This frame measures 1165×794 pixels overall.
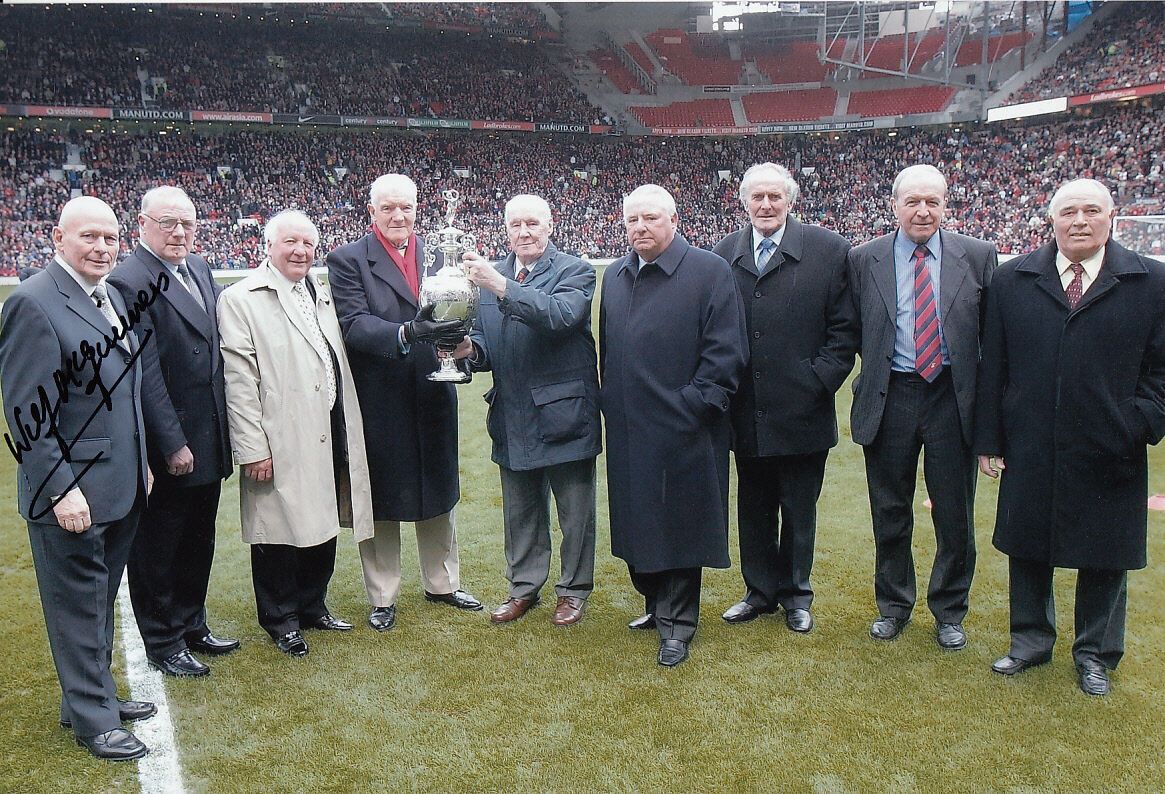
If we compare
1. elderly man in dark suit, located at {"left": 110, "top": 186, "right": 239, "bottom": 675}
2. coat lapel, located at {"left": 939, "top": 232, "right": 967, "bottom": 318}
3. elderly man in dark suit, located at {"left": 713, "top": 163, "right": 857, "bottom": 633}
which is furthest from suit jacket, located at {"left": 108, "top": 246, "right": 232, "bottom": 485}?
coat lapel, located at {"left": 939, "top": 232, "right": 967, "bottom": 318}

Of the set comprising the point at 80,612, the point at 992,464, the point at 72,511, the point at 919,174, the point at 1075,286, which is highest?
the point at 919,174

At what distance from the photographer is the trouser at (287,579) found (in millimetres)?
4285

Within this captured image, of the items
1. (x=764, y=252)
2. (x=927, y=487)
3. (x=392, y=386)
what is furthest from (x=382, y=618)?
(x=927, y=487)

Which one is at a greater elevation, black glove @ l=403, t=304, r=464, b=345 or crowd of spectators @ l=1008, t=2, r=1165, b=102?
crowd of spectators @ l=1008, t=2, r=1165, b=102

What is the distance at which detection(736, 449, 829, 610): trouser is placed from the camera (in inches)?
173

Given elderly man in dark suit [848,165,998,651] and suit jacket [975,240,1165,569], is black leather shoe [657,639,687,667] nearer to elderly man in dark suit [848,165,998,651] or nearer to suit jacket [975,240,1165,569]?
elderly man in dark suit [848,165,998,651]

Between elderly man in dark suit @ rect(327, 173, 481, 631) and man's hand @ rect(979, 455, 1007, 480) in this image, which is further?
elderly man in dark suit @ rect(327, 173, 481, 631)

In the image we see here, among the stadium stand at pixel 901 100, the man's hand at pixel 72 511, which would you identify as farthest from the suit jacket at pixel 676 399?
the stadium stand at pixel 901 100

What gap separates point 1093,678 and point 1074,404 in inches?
45.2

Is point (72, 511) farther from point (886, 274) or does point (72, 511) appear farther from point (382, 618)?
point (886, 274)

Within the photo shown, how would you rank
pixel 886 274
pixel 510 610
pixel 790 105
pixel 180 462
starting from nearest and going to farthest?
pixel 180 462 → pixel 886 274 → pixel 510 610 → pixel 790 105

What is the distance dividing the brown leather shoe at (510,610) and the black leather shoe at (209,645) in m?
1.27

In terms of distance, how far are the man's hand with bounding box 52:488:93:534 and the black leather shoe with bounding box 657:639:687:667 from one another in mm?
2408

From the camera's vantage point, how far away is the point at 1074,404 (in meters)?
3.62
